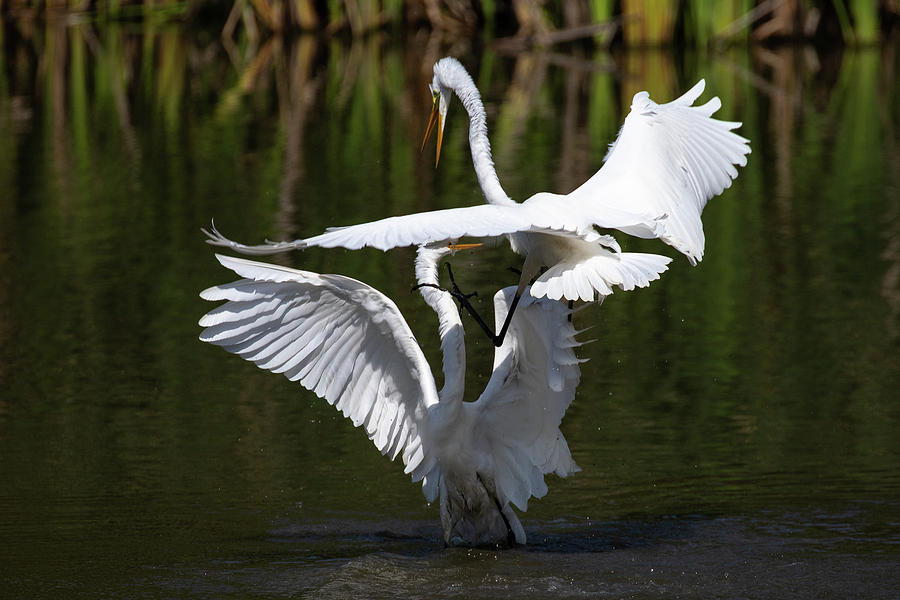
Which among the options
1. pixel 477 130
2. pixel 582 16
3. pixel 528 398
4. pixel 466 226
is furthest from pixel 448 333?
pixel 582 16

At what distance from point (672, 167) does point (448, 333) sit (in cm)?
157

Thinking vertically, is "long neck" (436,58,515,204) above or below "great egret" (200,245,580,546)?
above

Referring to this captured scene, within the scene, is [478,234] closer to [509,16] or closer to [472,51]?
[472,51]

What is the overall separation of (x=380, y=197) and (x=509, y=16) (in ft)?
43.1

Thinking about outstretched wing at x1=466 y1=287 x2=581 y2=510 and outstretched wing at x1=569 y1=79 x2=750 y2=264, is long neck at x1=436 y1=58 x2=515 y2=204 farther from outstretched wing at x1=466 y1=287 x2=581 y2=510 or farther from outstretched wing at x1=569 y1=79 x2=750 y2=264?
outstretched wing at x1=466 y1=287 x2=581 y2=510

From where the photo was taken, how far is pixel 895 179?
1298 centimetres

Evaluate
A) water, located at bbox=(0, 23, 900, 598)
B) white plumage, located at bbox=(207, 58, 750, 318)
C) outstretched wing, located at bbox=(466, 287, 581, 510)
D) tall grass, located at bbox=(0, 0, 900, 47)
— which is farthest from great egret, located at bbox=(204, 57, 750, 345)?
tall grass, located at bbox=(0, 0, 900, 47)

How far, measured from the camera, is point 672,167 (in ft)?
22.7

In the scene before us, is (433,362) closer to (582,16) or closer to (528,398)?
(528,398)

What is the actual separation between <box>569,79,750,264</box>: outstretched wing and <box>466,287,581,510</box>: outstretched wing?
581mm

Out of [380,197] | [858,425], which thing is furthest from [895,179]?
[858,425]

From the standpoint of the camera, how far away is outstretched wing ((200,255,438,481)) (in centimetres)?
591

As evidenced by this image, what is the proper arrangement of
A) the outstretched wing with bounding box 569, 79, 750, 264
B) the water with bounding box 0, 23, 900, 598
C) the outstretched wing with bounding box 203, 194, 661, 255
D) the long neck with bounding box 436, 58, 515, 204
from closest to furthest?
the outstretched wing with bounding box 203, 194, 661, 255
the water with bounding box 0, 23, 900, 598
the outstretched wing with bounding box 569, 79, 750, 264
the long neck with bounding box 436, 58, 515, 204

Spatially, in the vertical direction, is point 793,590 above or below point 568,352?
below
